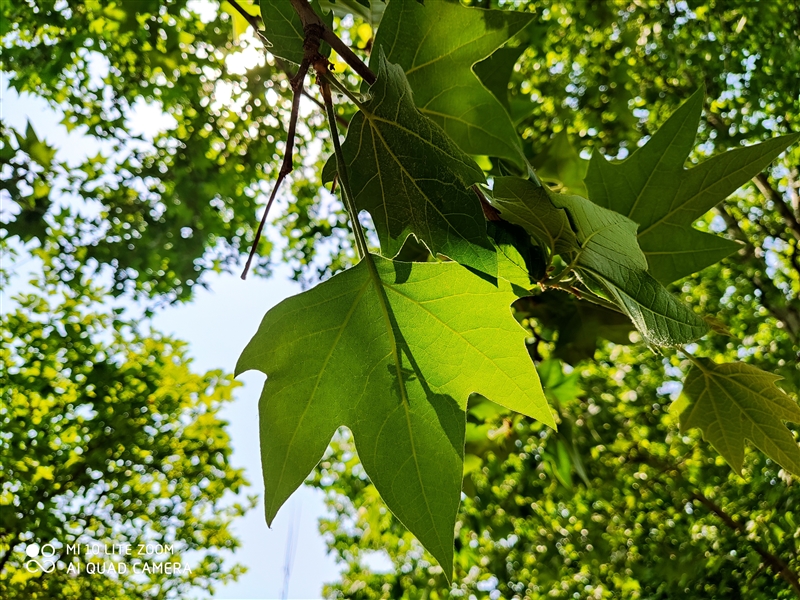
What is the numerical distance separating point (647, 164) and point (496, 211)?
191 millimetres

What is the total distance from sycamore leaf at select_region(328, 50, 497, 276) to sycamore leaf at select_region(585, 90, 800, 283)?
22 centimetres

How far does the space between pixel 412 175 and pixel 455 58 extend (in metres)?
0.15

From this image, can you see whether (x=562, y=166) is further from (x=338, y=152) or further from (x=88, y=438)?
(x=88, y=438)

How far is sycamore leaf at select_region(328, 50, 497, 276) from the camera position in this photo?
14.0 inches

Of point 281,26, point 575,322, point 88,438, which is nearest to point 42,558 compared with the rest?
point 88,438

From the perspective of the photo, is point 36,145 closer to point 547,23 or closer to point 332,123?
point 547,23

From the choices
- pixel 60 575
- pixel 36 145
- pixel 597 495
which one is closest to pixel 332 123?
pixel 597 495

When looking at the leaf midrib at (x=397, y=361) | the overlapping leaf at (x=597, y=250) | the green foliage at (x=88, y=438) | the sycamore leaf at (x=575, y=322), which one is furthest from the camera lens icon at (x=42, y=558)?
the overlapping leaf at (x=597, y=250)

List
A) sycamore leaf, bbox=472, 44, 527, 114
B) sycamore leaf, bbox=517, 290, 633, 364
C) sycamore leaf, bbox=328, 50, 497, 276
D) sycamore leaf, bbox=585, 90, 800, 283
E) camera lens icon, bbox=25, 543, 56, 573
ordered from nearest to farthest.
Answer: sycamore leaf, bbox=328, 50, 497, 276 < sycamore leaf, bbox=585, 90, 800, 283 < sycamore leaf, bbox=472, 44, 527, 114 < sycamore leaf, bbox=517, 290, 633, 364 < camera lens icon, bbox=25, 543, 56, 573

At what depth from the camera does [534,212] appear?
0.39 meters

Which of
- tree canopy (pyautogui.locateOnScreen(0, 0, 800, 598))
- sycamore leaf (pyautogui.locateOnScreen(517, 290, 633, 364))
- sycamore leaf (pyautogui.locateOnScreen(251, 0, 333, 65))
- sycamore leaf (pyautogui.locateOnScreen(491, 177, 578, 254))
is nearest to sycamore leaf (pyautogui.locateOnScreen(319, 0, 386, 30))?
tree canopy (pyautogui.locateOnScreen(0, 0, 800, 598))

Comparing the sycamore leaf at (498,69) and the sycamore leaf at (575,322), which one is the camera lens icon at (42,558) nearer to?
the sycamore leaf at (575,322)

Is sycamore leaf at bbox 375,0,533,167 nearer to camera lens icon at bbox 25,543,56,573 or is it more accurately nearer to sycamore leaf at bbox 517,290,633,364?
sycamore leaf at bbox 517,290,633,364

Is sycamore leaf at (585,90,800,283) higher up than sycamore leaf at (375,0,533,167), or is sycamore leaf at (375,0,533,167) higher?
sycamore leaf at (375,0,533,167)
